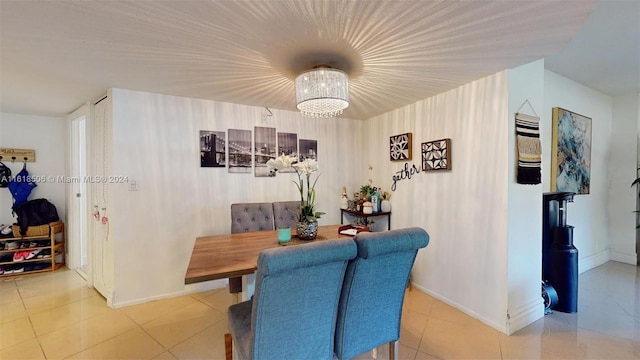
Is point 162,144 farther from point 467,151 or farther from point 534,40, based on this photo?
point 534,40

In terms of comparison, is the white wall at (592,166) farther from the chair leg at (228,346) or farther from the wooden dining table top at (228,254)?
the chair leg at (228,346)

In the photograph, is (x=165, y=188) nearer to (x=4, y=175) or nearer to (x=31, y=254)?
(x=31, y=254)

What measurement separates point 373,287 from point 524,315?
1793mm

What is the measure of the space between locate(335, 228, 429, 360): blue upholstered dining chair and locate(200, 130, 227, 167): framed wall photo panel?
7.33ft

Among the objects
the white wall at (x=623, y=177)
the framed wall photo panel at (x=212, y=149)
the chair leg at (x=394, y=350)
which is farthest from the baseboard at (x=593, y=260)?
the framed wall photo panel at (x=212, y=149)

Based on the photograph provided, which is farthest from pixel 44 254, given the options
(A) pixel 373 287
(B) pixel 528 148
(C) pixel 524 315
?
(B) pixel 528 148

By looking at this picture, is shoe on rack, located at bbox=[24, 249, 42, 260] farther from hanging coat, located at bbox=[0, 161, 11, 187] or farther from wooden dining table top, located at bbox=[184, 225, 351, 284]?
wooden dining table top, located at bbox=[184, 225, 351, 284]

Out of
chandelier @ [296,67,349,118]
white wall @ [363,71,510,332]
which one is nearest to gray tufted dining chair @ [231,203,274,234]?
chandelier @ [296,67,349,118]

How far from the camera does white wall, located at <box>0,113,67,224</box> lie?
3617mm

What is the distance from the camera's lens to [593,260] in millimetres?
3578

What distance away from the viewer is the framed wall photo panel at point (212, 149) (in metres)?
2.98

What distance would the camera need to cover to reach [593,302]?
2.61 metres

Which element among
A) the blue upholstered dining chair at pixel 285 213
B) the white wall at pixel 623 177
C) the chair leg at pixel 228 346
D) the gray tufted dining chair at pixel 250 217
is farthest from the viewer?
the white wall at pixel 623 177

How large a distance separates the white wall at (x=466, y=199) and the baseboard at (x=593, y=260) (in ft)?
7.20
